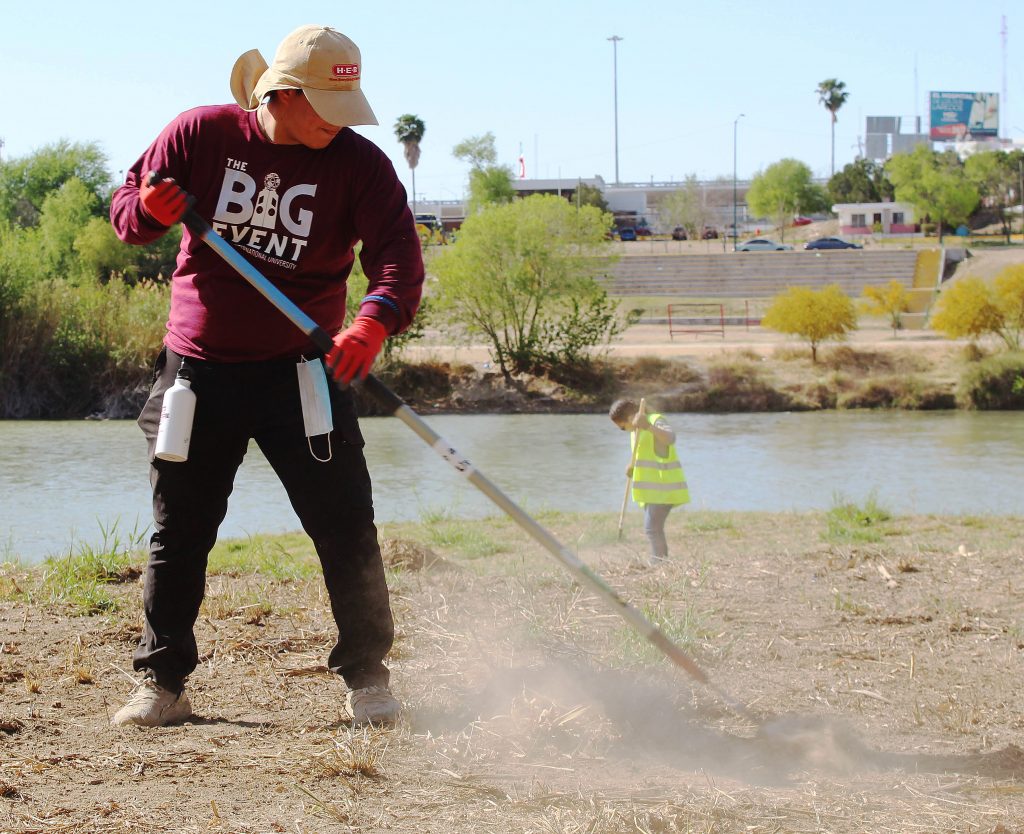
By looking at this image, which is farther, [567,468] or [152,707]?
[567,468]

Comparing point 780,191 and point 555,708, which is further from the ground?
point 780,191

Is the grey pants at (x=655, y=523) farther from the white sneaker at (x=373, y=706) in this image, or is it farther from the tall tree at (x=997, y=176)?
the tall tree at (x=997, y=176)

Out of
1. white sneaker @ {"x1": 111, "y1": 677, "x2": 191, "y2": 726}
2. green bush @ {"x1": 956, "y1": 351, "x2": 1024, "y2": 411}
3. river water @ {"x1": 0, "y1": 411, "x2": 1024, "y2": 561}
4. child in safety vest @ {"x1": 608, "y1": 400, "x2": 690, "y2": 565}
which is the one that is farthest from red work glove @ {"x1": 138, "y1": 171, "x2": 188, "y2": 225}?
green bush @ {"x1": 956, "y1": 351, "x2": 1024, "y2": 411}

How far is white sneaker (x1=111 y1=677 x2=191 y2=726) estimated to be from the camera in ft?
11.0

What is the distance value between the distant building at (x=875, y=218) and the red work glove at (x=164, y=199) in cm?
7163

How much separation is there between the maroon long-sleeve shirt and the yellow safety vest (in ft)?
13.7

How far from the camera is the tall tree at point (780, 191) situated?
76.6 m

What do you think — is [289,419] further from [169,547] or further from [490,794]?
[490,794]

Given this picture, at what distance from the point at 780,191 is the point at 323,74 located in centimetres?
7651

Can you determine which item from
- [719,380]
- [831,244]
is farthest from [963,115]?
[719,380]

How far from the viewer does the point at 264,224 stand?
3.36 metres

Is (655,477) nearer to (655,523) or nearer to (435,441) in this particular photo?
(655,523)

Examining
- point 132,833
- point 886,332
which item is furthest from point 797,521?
point 886,332

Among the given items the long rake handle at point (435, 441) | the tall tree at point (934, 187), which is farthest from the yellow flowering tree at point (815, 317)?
the tall tree at point (934, 187)
